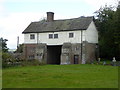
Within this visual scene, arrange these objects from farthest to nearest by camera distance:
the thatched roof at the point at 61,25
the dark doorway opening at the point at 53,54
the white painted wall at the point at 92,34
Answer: the dark doorway opening at the point at 53,54 → the thatched roof at the point at 61,25 → the white painted wall at the point at 92,34

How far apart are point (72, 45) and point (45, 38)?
7580mm

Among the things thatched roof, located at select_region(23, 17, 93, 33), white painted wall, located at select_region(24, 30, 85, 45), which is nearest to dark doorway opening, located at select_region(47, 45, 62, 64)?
white painted wall, located at select_region(24, 30, 85, 45)

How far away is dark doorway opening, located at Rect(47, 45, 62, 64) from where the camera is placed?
56000 millimetres

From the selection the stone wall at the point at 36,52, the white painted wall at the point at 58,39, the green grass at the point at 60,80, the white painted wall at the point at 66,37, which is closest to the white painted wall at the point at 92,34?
the white painted wall at the point at 66,37

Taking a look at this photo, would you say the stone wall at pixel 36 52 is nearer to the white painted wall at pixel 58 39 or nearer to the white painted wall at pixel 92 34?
the white painted wall at pixel 58 39

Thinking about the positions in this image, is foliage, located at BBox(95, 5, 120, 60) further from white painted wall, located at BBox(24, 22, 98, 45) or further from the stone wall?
the stone wall

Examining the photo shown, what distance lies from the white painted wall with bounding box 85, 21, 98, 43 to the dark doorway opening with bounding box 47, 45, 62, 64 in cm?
835

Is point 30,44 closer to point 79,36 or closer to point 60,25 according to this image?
point 60,25

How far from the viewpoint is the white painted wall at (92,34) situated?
50000 millimetres

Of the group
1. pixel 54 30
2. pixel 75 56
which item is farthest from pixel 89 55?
pixel 54 30

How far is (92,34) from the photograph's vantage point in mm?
51844

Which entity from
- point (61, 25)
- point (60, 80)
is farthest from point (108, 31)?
point (60, 80)

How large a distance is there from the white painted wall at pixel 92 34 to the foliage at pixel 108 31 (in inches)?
73.2

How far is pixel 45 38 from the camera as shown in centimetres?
5419
